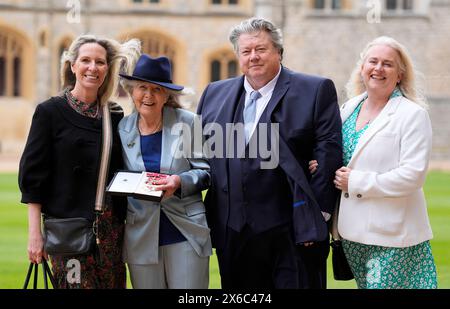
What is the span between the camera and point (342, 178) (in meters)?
3.78

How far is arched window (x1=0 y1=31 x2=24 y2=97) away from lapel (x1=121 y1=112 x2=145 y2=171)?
863 inches

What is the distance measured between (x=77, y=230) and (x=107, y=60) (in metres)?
0.86

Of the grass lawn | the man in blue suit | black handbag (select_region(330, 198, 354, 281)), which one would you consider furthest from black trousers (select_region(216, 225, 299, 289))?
the grass lawn

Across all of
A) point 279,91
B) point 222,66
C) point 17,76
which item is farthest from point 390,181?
point 17,76

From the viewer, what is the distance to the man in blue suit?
376cm

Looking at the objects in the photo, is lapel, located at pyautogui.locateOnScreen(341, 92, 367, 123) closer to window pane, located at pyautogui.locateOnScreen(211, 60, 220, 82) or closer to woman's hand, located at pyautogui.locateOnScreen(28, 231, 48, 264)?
woman's hand, located at pyautogui.locateOnScreen(28, 231, 48, 264)

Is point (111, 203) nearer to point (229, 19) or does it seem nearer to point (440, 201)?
point (440, 201)

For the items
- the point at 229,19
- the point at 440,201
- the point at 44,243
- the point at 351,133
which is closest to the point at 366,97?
the point at 351,133

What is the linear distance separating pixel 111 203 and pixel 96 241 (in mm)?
211

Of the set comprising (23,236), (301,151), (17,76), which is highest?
(301,151)

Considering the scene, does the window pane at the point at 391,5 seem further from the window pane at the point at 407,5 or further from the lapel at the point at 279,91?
the lapel at the point at 279,91

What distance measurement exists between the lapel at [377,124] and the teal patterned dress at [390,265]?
6cm

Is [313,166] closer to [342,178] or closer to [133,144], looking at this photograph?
[342,178]
